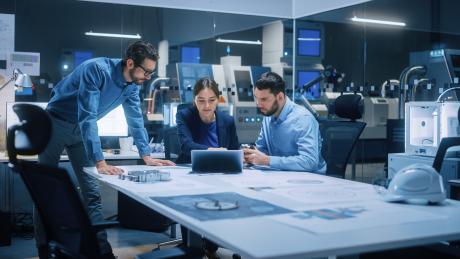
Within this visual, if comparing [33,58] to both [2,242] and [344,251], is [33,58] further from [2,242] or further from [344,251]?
[344,251]

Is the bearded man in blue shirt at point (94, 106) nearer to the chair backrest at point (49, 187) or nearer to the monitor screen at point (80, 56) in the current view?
the chair backrest at point (49, 187)

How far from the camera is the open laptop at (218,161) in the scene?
2814 mm

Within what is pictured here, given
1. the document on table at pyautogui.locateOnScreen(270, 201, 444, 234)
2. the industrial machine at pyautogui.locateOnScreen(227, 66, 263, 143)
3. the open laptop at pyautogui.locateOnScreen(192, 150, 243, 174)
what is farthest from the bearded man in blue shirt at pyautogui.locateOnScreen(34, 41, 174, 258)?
the industrial machine at pyautogui.locateOnScreen(227, 66, 263, 143)

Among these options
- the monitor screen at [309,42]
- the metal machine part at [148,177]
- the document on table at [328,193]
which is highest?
the monitor screen at [309,42]

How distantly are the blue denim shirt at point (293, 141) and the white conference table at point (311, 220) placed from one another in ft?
1.62

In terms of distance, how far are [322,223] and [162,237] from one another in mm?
2986

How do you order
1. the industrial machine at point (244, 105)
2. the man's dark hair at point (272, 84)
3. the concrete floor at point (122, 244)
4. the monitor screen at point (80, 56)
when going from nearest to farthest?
1. the man's dark hair at point (272, 84)
2. the concrete floor at point (122, 244)
3. the monitor screen at point (80, 56)
4. the industrial machine at point (244, 105)

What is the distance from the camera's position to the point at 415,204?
1.89m

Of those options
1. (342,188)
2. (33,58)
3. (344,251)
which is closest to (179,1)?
(33,58)

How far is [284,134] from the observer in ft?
10.4

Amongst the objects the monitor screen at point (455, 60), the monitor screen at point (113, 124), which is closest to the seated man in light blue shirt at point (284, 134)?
the monitor screen at point (113, 124)

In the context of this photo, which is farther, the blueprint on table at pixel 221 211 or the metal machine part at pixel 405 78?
the metal machine part at pixel 405 78

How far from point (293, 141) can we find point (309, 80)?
3.82m

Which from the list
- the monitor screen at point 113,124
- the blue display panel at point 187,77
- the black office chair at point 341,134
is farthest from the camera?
the blue display panel at point 187,77
